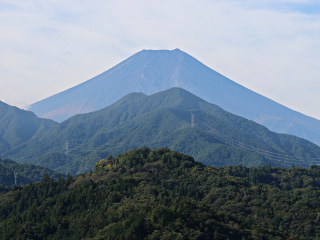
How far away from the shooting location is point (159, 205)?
61406 mm

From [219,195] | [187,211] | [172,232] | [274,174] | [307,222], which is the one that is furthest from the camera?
[274,174]

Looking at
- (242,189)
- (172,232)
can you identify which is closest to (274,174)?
(242,189)

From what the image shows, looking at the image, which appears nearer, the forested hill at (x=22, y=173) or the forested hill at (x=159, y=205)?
the forested hill at (x=159, y=205)

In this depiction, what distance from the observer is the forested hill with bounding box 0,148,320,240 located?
56.5 m

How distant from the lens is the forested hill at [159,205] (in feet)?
185

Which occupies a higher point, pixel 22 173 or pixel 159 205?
pixel 159 205

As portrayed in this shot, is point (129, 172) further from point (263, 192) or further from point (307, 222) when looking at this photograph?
point (307, 222)

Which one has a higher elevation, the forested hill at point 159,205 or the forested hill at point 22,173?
the forested hill at point 159,205

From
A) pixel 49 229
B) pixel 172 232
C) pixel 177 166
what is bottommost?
pixel 49 229

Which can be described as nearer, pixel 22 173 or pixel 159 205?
pixel 159 205

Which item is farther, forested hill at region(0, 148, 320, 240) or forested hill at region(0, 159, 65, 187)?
forested hill at region(0, 159, 65, 187)

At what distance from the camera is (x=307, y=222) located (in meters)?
79.9

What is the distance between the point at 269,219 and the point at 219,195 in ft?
39.8

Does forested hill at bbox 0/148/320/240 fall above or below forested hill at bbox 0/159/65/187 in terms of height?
above
